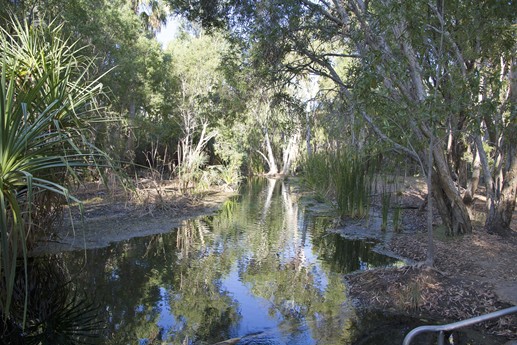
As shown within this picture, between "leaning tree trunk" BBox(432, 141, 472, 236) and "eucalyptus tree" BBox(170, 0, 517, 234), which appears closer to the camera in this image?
"eucalyptus tree" BBox(170, 0, 517, 234)

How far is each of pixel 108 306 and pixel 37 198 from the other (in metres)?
1.51

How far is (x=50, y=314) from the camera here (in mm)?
4844

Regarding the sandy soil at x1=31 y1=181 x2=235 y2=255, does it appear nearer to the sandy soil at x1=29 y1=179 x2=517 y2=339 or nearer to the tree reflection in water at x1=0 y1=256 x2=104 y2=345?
the sandy soil at x1=29 y1=179 x2=517 y2=339

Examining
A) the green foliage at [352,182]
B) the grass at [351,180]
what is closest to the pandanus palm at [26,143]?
the grass at [351,180]

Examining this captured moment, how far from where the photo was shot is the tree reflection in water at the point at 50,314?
4.27 m

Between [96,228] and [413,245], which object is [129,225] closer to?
[96,228]

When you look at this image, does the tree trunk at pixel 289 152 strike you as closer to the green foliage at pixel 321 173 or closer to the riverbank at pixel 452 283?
the green foliage at pixel 321 173

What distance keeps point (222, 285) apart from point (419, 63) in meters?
4.24

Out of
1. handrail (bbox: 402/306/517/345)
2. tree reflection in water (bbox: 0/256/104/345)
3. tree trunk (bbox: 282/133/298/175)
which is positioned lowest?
tree reflection in water (bbox: 0/256/104/345)

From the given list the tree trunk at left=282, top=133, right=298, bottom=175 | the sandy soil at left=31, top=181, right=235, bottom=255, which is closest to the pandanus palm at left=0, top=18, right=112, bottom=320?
the sandy soil at left=31, top=181, right=235, bottom=255

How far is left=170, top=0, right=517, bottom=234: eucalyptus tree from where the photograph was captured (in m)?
5.77

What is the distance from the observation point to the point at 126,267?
6969 millimetres

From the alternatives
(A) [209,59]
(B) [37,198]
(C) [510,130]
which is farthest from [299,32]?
(A) [209,59]

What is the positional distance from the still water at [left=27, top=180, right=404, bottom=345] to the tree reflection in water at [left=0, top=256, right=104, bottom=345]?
0.18 feet
